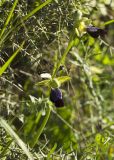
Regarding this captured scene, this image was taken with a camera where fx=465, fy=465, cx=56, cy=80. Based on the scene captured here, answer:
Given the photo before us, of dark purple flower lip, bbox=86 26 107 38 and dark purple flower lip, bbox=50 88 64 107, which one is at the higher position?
dark purple flower lip, bbox=86 26 107 38

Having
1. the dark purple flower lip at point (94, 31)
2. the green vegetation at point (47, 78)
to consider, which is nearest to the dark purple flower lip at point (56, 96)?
the green vegetation at point (47, 78)

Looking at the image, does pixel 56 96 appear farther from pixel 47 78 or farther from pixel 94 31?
pixel 94 31

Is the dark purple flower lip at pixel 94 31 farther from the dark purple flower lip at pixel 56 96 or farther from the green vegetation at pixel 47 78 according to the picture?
the dark purple flower lip at pixel 56 96

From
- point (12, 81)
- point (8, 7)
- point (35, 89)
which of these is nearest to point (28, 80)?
point (35, 89)

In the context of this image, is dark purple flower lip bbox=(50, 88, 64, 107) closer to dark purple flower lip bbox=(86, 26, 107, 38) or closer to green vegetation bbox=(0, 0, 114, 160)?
green vegetation bbox=(0, 0, 114, 160)

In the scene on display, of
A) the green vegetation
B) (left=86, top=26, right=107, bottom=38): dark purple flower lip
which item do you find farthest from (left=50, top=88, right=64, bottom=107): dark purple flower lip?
(left=86, top=26, right=107, bottom=38): dark purple flower lip

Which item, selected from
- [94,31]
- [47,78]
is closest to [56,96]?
[47,78]

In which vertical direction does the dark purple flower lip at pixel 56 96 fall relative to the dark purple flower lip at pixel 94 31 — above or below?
below

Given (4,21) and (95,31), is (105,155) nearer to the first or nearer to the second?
(95,31)
